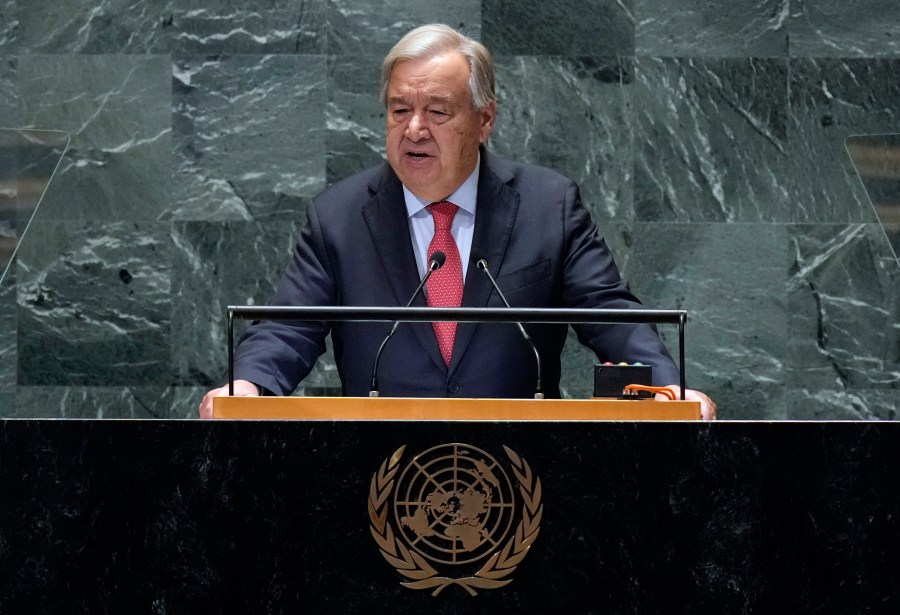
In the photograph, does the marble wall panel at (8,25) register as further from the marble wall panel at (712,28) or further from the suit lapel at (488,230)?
the marble wall panel at (712,28)

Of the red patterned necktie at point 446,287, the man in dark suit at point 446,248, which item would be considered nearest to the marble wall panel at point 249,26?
the man in dark suit at point 446,248

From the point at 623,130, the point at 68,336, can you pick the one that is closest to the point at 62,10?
the point at 68,336

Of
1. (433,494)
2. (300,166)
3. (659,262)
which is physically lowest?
(433,494)

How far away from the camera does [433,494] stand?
7.22 ft

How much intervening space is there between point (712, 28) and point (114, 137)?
7.83 feet

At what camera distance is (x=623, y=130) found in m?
5.21

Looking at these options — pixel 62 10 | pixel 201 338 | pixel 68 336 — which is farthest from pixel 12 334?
pixel 62 10

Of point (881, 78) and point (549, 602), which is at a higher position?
point (881, 78)

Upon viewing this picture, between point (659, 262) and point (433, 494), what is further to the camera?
point (659, 262)

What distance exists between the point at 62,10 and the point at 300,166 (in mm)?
1120

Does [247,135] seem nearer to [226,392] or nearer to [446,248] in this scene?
[446,248]

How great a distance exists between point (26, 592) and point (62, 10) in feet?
11.6

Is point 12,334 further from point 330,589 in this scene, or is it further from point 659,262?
point 330,589

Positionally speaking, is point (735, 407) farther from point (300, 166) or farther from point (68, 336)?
point (68, 336)
